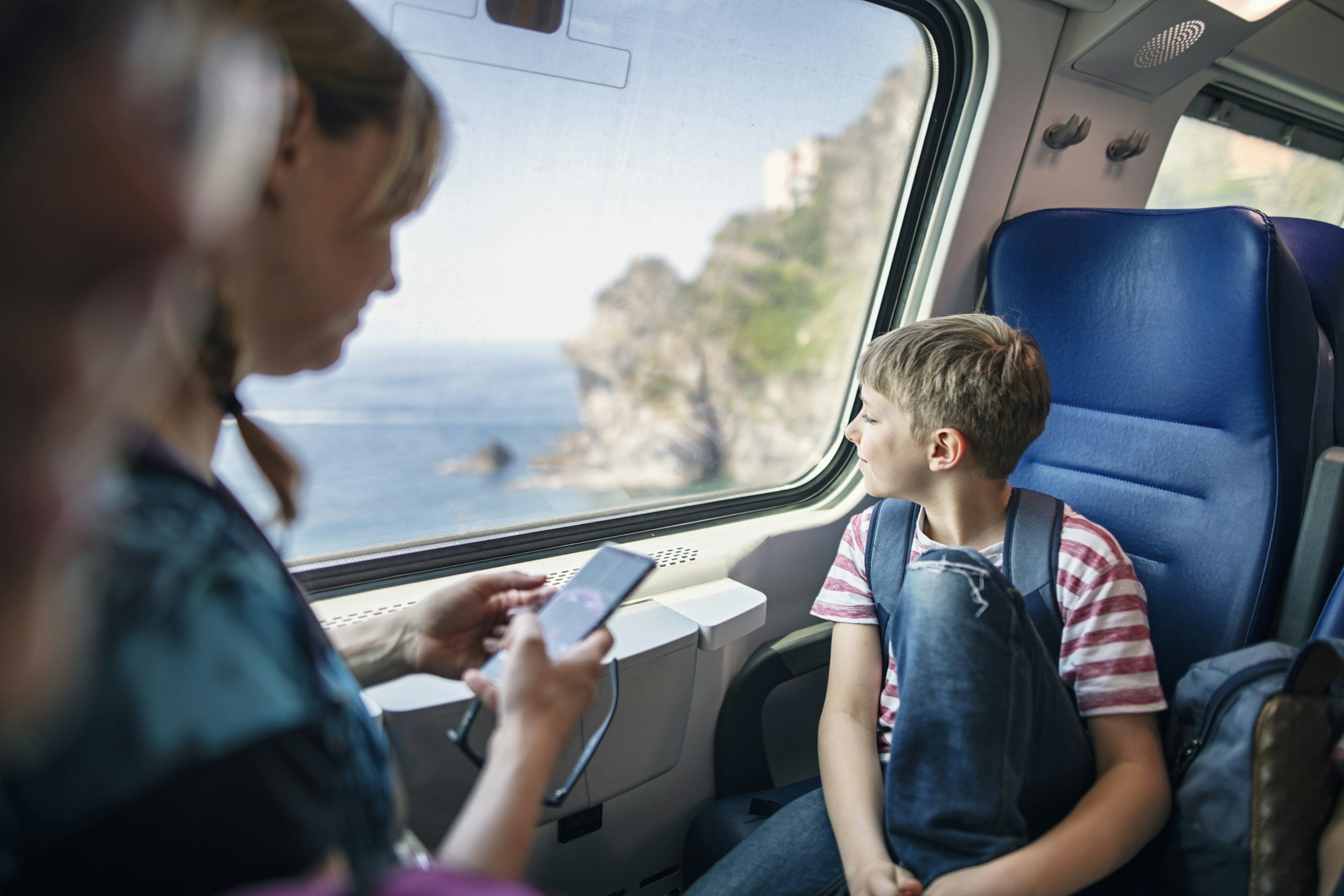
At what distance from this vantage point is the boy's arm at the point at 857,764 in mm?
1104

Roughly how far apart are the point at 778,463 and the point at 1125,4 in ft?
4.26

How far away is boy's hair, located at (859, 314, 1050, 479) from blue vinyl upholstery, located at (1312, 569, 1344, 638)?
49 centimetres

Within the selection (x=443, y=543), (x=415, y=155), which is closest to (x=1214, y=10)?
(x=415, y=155)

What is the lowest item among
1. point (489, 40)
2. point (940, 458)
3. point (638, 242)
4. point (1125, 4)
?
point (940, 458)

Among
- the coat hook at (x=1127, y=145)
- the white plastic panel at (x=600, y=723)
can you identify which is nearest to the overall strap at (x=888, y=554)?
the white plastic panel at (x=600, y=723)

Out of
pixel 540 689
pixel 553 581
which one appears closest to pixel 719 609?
pixel 553 581

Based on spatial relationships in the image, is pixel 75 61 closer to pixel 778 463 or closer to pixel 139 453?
pixel 139 453

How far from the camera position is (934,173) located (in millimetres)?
1926

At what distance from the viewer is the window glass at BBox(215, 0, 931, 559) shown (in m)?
1.37

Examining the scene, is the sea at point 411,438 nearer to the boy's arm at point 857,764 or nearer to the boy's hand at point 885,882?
the boy's arm at point 857,764

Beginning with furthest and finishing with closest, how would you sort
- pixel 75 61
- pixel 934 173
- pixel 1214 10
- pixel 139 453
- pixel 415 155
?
1. pixel 934 173
2. pixel 1214 10
3. pixel 415 155
4. pixel 139 453
5. pixel 75 61

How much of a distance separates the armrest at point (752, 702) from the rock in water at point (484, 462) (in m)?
0.65

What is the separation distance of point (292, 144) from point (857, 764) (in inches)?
47.9

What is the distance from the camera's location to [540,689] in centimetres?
75
